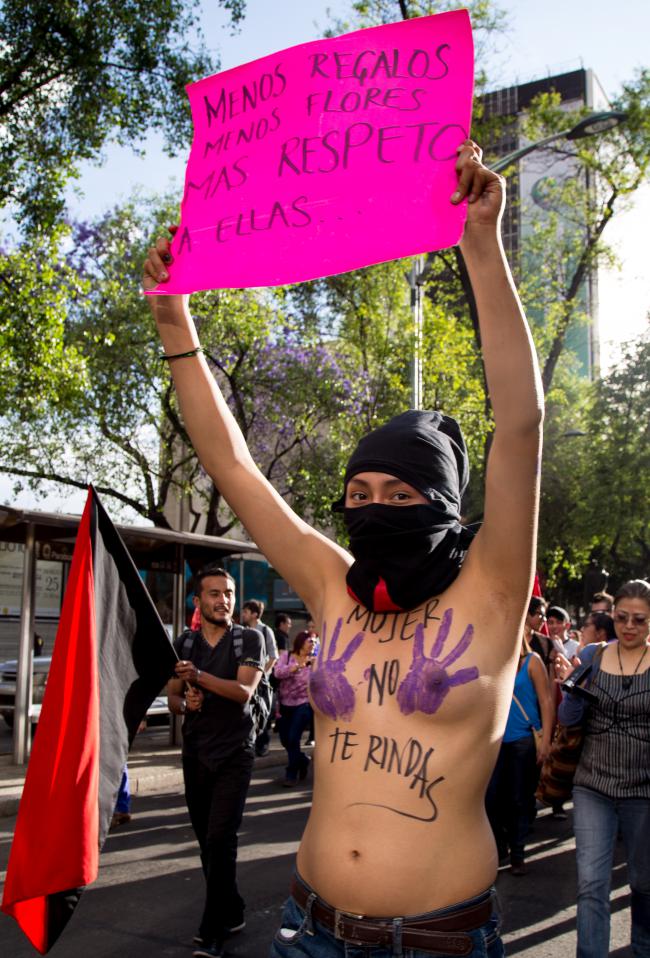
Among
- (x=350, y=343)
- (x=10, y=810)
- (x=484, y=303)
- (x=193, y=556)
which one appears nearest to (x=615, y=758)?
(x=484, y=303)

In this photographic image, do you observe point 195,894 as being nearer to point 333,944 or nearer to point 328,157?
point 333,944

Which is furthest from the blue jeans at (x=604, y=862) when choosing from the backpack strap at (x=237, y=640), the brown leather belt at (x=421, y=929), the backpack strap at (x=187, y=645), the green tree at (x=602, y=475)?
the green tree at (x=602, y=475)

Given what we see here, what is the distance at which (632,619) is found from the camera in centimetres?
500

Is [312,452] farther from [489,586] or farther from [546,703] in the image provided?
[489,586]

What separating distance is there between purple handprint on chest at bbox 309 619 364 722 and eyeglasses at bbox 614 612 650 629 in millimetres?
3049

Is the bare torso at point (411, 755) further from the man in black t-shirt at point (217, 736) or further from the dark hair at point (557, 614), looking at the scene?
the dark hair at point (557, 614)

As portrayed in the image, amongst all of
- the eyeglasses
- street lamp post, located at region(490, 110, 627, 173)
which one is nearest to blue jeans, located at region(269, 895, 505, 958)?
the eyeglasses

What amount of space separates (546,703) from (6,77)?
1113 cm

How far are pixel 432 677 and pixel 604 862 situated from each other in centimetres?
275

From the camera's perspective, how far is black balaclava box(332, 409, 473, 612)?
2271 mm

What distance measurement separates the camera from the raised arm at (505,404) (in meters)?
2.13

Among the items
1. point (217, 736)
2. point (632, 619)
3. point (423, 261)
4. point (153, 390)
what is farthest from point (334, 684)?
point (153, 390)

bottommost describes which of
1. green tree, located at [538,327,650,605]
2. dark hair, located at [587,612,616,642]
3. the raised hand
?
dark hair, located at [587,612,616,642]

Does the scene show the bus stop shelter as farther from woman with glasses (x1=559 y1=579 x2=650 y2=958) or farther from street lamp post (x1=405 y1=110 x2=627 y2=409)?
woman with glasses (x1=559 y1=579 x2=650 y2=958)
